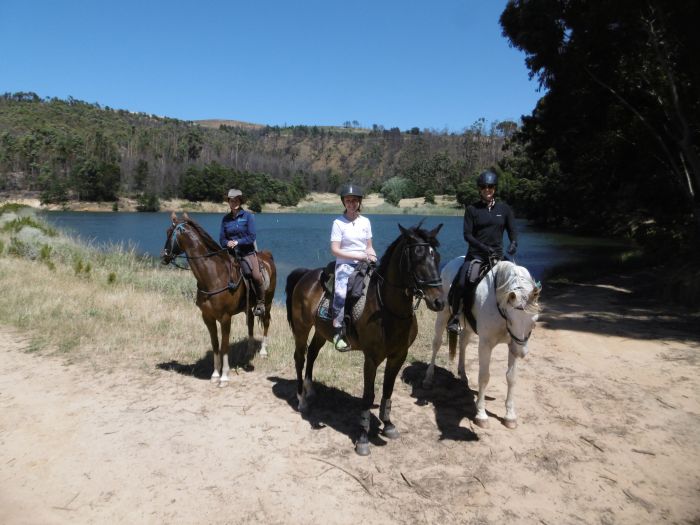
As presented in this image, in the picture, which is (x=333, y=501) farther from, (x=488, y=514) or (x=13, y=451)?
(x=13, y=451)

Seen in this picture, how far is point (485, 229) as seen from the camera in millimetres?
5574

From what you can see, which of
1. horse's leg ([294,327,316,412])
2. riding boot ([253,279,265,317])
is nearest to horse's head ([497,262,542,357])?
horse's leg ([294,327,316,412])

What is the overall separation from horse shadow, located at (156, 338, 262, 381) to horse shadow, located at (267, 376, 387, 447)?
2.82 ft

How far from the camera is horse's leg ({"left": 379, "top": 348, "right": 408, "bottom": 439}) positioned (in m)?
4.68

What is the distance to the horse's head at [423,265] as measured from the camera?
389 cm

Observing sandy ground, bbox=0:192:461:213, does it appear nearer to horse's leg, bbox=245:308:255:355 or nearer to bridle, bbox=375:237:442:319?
horse's leg, bbox=245:308:255:355

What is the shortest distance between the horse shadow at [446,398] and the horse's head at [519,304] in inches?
48.3

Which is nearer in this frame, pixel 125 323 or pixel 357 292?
pixel 357 292

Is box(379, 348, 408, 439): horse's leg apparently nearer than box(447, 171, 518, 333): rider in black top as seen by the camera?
Yes

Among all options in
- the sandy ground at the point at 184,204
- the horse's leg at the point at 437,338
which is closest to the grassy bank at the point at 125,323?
the horse's leg at the point at 437,338

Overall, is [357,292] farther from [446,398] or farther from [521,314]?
[446,398]

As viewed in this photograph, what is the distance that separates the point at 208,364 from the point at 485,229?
4601 millimetres

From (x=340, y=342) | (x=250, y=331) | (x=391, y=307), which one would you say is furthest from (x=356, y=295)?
(x=250, y=331)

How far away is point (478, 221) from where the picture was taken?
560 cm
